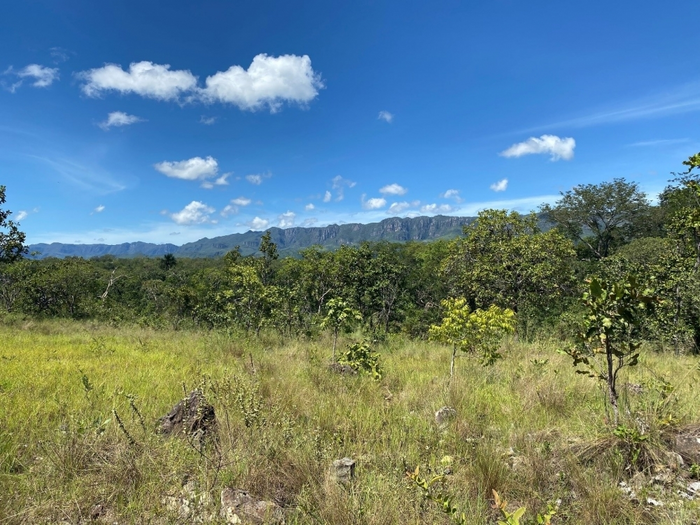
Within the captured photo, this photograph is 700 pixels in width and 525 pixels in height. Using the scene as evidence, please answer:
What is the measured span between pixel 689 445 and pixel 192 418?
452 centimetres

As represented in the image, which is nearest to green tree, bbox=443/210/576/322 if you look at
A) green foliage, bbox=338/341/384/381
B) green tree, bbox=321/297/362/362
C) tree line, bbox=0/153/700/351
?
tree line, bbox=0/153/700/351

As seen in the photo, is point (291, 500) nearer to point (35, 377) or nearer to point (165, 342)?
point (35, 377)

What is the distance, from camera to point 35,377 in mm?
5453

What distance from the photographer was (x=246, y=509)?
2.47 meters

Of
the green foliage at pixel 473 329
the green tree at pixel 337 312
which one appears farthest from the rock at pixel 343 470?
the green tree at pixel 337 312

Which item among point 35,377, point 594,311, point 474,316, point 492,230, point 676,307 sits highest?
point 492,230

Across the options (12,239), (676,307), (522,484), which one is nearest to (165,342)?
(522,484)

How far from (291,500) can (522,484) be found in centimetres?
179

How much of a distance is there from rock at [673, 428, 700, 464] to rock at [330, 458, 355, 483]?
2735 mm

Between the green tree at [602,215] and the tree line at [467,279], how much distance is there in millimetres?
116

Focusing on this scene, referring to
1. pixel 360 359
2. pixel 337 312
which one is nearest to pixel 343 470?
pixel 360 359

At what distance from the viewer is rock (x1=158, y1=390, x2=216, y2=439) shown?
3557 millimetres

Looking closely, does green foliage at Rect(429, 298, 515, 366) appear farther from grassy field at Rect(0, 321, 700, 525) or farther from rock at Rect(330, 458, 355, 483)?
rock at Rect(330, 458, 355, 483)

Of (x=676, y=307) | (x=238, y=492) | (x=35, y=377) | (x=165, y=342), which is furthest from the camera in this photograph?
(x=676, y=307)
